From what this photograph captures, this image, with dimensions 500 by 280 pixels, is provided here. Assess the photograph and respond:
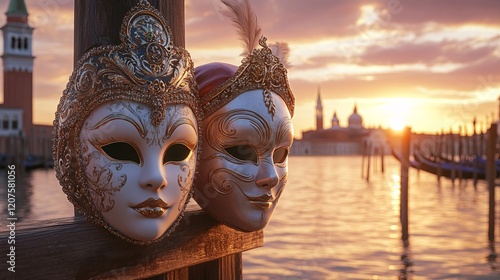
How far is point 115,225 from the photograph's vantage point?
1467mm

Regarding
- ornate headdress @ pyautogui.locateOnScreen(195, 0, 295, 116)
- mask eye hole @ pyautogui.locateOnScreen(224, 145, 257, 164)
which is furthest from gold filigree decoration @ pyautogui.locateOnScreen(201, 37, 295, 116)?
mask eye hole @ pyautogui.locateOnScreen(224, 145, 257, 164)

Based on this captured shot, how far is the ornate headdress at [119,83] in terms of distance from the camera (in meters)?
1.42

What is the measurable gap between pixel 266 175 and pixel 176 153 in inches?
11.1

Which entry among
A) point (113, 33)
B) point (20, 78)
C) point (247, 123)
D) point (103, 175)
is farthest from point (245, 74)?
point (20, 78)

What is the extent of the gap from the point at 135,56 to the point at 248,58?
0.39 m

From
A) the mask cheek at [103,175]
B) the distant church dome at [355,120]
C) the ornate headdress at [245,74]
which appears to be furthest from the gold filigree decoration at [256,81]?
the distant church dome at [355,120]

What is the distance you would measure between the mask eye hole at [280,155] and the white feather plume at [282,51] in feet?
1.07

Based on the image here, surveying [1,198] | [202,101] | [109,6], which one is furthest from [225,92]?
[1,198]

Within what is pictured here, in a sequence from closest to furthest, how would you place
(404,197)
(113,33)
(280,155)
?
(113,33)
(280,155)
(404,197)

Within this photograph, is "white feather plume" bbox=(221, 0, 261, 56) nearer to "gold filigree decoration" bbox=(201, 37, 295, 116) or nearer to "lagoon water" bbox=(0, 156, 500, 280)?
"gold filigree decoration" bbox=(201, 37, 295, 116)

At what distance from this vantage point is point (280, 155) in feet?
5.82

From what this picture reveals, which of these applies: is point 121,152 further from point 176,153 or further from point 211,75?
point 211,75

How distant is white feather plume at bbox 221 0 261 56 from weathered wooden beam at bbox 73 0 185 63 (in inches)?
11.8

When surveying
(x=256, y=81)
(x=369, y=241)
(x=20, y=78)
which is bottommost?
(x=369, y=241)
